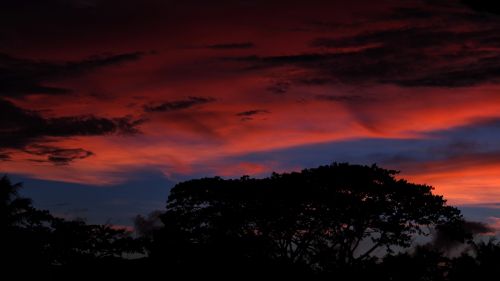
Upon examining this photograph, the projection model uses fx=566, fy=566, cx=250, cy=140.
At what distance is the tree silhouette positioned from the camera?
31.0m

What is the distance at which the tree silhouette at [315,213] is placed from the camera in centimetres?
3100

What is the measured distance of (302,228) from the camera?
1272 inches

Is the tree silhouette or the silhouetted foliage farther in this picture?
the tree silhouette

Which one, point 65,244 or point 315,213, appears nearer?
point 65,244

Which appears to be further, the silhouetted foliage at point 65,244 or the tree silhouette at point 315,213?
the tree silhouette at point 315,213

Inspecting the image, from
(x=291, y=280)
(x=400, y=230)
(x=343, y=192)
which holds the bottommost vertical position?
(x=291, y=280)

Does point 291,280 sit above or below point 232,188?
below

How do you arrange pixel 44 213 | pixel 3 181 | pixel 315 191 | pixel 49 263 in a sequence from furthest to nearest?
pixel 315 191, pixel 3 181, pixel 44 213, pixel 49 263

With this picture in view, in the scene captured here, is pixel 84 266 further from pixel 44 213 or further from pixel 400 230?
pixel 400 230

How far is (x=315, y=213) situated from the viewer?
1244 inches

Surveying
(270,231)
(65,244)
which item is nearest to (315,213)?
(270,231)


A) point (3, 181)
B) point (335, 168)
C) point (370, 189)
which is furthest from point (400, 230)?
point (3, 181)

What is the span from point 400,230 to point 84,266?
55.5 feet

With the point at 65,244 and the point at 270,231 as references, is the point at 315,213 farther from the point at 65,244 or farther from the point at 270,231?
the point at 65,244
